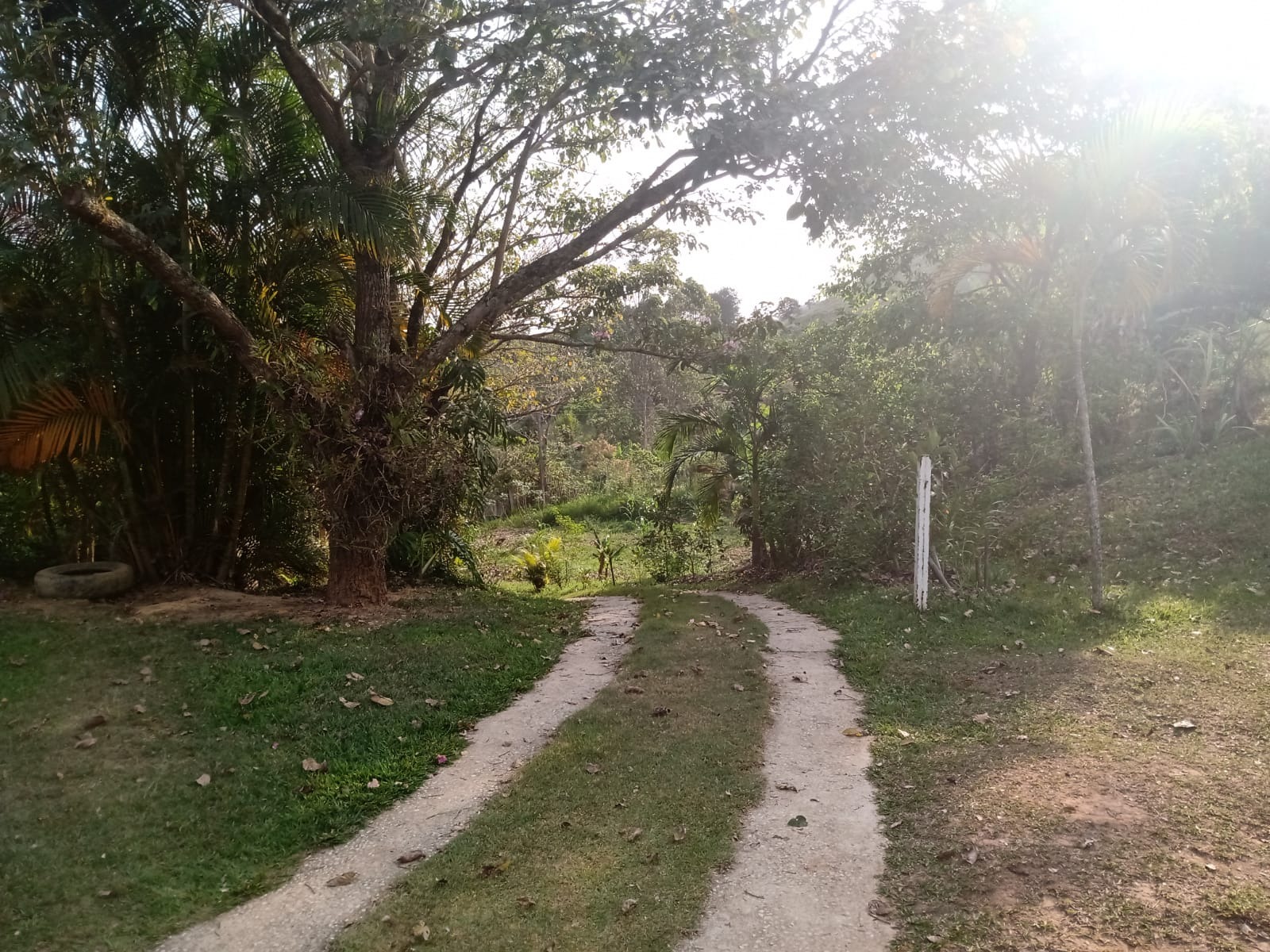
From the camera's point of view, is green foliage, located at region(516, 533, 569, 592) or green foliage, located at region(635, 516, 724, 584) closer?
green foliage, located at region(635, 516, 724, 584)

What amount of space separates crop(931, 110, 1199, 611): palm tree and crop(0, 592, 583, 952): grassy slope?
593cm

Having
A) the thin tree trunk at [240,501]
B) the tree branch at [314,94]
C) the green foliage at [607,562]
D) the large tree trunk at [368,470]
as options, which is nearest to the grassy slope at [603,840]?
the large tree trunk at [368,470]

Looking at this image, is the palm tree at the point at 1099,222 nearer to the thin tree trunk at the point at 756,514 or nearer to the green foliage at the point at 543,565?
the thin tree trunk at the point at 756,514

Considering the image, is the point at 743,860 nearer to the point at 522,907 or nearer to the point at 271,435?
the point at 522,907

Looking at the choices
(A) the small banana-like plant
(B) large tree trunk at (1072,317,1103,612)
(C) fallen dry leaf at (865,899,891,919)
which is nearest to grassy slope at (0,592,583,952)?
(C) fallen dry leaf at (865,899,891,919)

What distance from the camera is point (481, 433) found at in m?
9.57

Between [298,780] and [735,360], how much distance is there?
24.4 feet

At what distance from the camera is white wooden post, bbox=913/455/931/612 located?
25.7ft

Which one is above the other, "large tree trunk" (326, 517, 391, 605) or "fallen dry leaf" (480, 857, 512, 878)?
"large tree trunk" (326, 517, 391, 605)

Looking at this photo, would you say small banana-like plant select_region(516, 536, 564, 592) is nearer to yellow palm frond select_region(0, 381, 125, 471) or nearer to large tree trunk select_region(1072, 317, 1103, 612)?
yellow palm frond select_region(0, 381, 125, 471)

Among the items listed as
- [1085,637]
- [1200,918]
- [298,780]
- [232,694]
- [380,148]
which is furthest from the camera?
[380,148]

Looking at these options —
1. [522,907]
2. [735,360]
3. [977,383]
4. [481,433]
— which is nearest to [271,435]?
[481,433]

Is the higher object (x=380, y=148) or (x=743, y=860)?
(x=380, y=148)

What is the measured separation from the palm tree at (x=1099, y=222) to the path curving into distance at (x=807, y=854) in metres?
3.81
